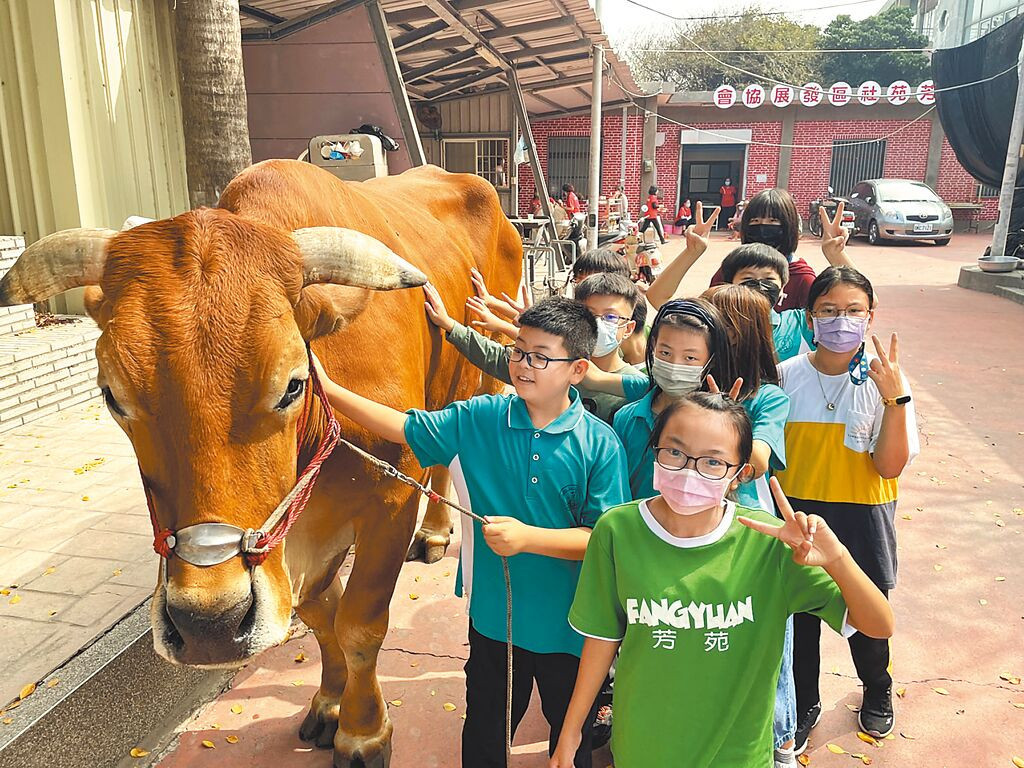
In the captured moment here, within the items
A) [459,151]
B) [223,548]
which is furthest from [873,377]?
[459,151]

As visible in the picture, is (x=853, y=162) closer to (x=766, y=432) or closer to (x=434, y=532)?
(x=434, y=532)

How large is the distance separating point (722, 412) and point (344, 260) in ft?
3.45

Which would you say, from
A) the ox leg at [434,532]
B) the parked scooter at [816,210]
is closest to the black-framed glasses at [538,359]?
the ox leg at [434,532]

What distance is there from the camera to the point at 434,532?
179 inches

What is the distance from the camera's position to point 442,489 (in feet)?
16.0

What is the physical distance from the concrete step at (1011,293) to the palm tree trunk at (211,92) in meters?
12.4

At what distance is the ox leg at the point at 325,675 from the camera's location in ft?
9.70

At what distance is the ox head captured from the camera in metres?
1.82

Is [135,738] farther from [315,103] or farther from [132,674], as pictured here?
[315,103]

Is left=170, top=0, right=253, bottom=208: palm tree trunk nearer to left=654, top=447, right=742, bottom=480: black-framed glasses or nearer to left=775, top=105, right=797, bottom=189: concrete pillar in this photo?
left=654, top=447, right=742, bottom=480: black-framed glasses

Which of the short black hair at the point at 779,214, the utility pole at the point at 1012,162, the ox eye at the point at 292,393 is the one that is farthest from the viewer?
the utility pole at the point at 1012,162

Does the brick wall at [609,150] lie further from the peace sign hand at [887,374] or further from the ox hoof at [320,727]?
the peace sign hand at [887,374]

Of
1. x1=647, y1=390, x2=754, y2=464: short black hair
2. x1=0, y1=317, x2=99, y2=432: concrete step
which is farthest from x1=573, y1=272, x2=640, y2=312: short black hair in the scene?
x1=0, y1=317, x2=99, y2=432: concrete step

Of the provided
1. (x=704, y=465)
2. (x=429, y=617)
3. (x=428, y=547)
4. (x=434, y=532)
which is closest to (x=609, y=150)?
(x=434, y=532)
